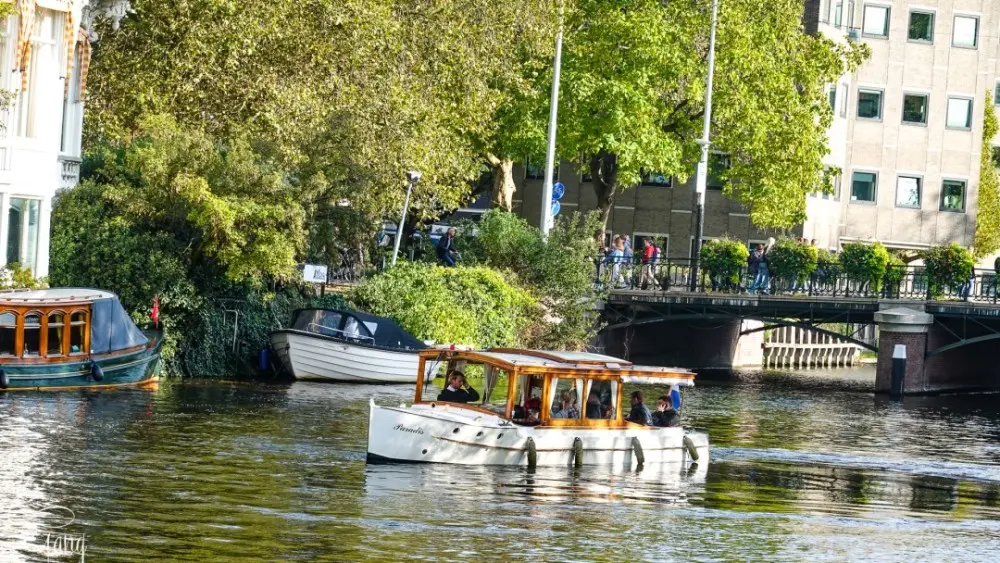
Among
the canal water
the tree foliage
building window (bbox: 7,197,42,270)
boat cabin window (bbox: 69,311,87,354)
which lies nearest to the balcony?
building window (bbox: 7,197,42,270)

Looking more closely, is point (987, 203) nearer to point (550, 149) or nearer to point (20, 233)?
point (550, 149)

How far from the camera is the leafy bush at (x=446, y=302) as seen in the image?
51.0 m

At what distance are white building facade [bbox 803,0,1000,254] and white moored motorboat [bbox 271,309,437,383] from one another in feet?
123

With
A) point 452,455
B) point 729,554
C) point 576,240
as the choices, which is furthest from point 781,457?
point 576,240

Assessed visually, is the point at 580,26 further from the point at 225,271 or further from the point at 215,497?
the point at 215,497

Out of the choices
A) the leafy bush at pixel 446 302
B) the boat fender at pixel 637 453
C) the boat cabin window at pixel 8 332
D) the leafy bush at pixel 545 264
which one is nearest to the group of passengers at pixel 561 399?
the boat fender at pixel 637 453

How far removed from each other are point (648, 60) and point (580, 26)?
2.89 meters

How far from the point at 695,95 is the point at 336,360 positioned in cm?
2207

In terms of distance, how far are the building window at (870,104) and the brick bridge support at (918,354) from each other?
20.8m

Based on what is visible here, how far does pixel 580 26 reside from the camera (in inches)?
2601

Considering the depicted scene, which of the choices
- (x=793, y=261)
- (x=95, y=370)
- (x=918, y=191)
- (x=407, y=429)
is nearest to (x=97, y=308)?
(x=95, y=370)

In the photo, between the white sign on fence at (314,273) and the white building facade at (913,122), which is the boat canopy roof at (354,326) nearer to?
the white sign on fence at (314,273)

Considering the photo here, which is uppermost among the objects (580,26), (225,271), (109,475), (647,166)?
(580,26)

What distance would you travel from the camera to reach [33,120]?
149 ft
